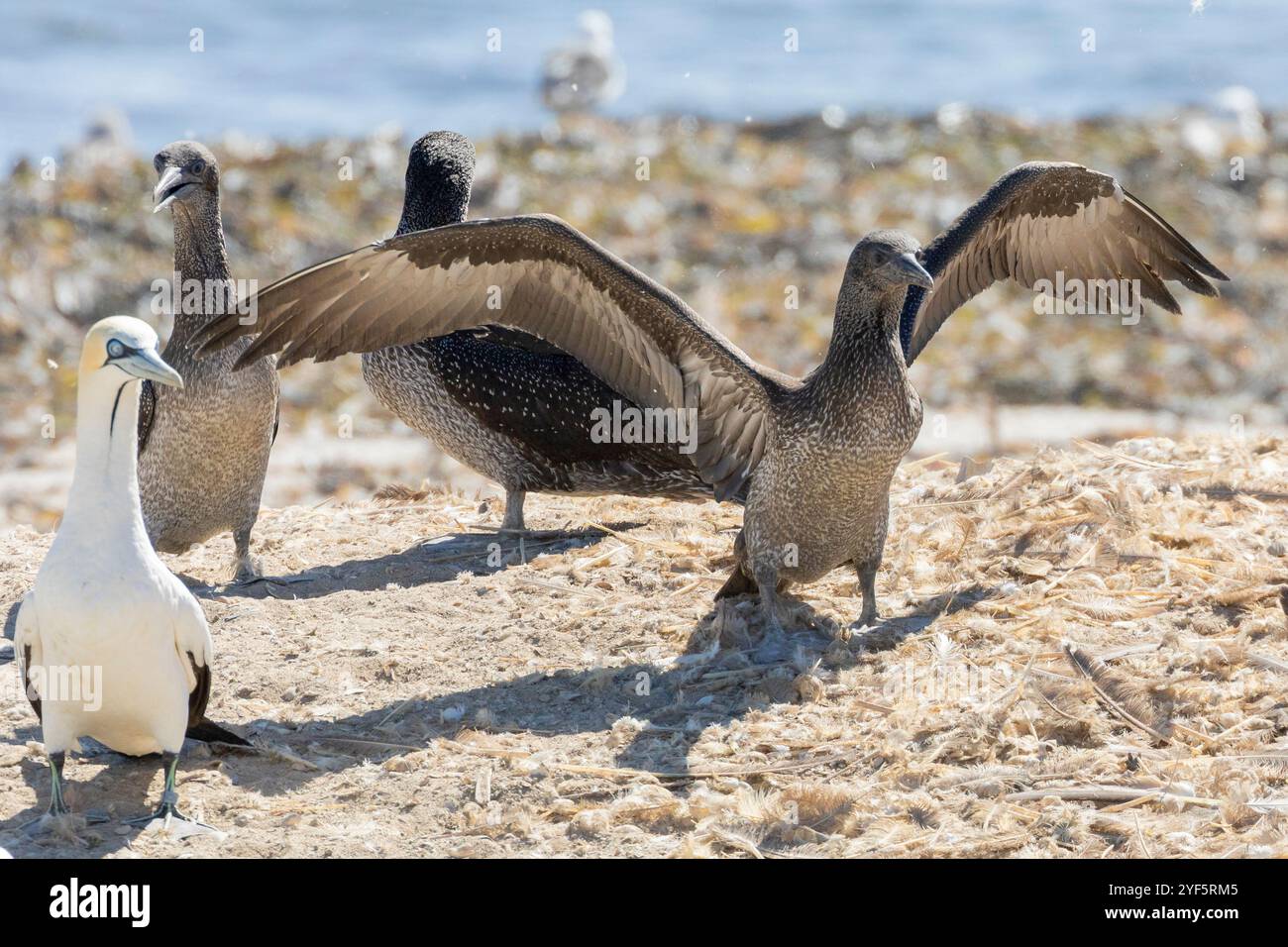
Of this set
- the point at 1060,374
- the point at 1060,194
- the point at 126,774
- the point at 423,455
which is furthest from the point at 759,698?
the point at 1060,374

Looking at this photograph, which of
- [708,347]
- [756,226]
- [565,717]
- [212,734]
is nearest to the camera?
[212,734]

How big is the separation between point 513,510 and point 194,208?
1.85 m

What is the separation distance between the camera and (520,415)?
720 centimetres

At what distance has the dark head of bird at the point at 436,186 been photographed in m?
7.82

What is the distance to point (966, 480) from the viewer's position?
7.16m

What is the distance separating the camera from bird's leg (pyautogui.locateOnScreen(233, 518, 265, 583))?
660 centimetres

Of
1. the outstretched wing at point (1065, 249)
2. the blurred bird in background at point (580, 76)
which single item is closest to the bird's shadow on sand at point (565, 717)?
the outstretched wing at point (1065, 249)

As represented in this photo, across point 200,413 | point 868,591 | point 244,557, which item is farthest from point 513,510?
point 868,591

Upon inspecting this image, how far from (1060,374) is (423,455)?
4.45 meters

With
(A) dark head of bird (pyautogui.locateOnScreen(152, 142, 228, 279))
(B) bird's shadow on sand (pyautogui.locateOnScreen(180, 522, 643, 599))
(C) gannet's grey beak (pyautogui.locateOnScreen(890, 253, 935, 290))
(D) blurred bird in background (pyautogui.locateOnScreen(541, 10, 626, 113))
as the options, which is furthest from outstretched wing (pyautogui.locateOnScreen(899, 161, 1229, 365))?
(D) blurred bird in background (pyautogui.locateOnScreen(541, 10, 626, 113))

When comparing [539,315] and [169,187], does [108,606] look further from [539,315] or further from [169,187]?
[169,187]

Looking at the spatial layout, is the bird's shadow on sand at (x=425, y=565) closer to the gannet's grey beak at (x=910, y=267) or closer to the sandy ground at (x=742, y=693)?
the sandy ground at (x=742, y=693)

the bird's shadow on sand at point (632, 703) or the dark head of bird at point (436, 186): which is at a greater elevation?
the dark head of bird at point (436, 186)

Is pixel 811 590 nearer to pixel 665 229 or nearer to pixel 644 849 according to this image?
pixel 644 849
